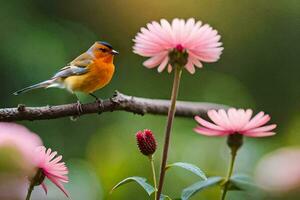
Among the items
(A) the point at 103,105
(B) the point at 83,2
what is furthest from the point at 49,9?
(A) the point at 103,105

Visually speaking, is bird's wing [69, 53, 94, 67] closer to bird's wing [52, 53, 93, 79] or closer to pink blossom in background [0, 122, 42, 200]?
bird's wing [52, 53, 93, 79]

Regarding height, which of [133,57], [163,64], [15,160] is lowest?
[15,160]

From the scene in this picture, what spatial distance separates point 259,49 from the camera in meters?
2.34

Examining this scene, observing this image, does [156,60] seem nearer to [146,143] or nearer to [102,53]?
[146,143]

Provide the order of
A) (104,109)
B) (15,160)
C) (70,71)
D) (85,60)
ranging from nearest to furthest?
(15,160) → (104,109) → (70,71) → (85,60)

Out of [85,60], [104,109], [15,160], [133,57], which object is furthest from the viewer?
[133,57]

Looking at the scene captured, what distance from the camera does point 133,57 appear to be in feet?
7.36

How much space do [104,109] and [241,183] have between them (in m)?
0.35

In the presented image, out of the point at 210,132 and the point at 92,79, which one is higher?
the point at 92,79

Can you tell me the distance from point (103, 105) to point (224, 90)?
1.39m

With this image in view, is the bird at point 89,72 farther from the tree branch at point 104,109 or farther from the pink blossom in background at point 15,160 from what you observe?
the pink blossom in background at point 15,160

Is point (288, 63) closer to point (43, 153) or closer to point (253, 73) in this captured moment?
→ point (253, 73)

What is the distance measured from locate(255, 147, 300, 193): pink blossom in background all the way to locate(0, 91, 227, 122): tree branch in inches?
10.1

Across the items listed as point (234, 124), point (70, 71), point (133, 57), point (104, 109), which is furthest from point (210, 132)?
point (133, 57)
